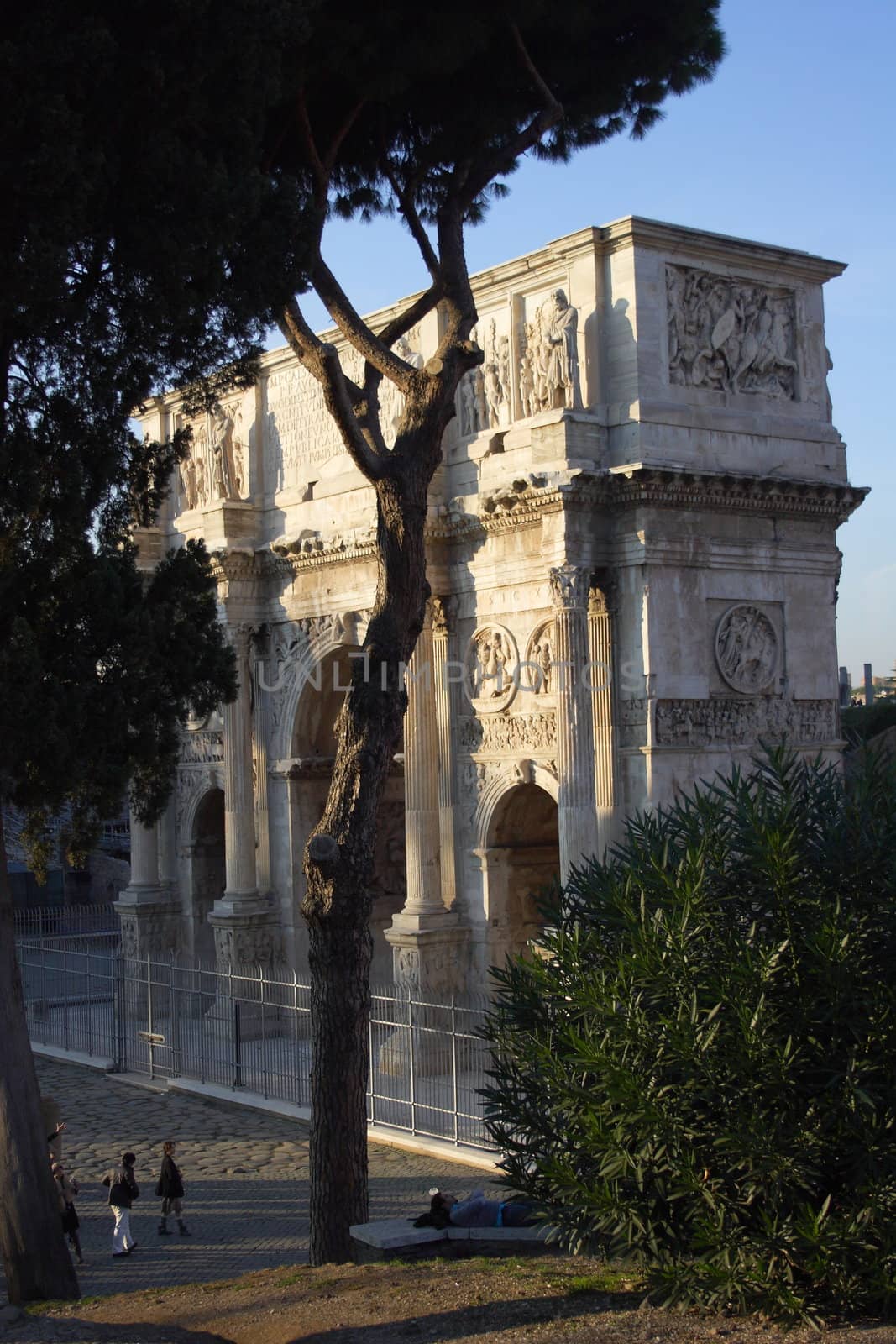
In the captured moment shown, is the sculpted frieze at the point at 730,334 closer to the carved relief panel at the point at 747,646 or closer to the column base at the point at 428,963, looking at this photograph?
the carved relief panel at the point at 747,646

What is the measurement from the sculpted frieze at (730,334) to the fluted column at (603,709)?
102 inches

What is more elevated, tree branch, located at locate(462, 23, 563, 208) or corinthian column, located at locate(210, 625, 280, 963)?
tree branch, located at locate(462, 23, 563, 208)

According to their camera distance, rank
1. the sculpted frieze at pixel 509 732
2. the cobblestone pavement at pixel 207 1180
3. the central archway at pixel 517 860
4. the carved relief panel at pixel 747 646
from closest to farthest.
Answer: the cobblestone pavement at pixel 207 1180 → the carved relief panel at pixel 747 646 → the sculpted frieze at pixel 509 732 → the central archway at pixel 517 860

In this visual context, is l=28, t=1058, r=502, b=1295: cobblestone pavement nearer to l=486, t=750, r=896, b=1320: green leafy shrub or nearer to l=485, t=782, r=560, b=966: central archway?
l=485, t=782, r=560, b=966: central archway

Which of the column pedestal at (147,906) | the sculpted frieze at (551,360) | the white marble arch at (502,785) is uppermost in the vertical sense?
the sculpted frieze at (551,360)

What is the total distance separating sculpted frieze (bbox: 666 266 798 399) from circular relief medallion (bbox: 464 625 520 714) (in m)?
3.54

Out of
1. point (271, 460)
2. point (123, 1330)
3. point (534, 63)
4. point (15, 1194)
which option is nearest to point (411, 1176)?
point (15, 1194)

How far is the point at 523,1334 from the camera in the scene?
694 cm

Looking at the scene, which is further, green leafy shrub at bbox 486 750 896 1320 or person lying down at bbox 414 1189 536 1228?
person lying down at bbox 414 1189 536 1228

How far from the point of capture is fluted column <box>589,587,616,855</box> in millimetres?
16609

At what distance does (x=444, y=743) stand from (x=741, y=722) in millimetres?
3610

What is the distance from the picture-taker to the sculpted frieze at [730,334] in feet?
55.5

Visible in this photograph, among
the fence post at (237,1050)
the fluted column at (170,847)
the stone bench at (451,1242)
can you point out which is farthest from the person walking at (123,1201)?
the fluted column at (170,847)

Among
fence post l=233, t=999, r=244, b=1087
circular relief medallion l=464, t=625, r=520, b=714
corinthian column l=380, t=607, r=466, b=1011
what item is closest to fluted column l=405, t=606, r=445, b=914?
corinthian column l=380, t=607, r=466, b=1011
